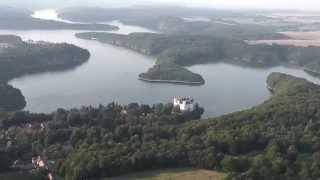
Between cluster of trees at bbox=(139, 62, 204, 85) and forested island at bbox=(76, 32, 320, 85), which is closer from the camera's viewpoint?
cluster of trees at bbox=(139, 62, 204, 85)

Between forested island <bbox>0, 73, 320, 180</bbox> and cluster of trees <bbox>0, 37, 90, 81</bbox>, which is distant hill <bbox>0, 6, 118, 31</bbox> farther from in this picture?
forested island <bbox>0, 73, 320, 180</bbox>

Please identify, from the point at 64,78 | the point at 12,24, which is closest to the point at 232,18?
the point at 12,24

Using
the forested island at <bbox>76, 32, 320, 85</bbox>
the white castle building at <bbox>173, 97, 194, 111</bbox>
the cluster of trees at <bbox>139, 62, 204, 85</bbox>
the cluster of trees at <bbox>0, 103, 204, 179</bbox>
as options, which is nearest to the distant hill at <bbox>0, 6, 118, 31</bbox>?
the forested island at <bbox>76, 32, 320, 85</bbox>

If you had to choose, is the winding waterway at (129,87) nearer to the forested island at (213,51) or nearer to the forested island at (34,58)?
the forested island at (34,58)

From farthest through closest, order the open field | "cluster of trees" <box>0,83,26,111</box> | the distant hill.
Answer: the distant hill, "cluster of trees" <box>0,83,26,111</box>, the open field

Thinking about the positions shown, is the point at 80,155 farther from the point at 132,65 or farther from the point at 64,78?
the point at 132,65

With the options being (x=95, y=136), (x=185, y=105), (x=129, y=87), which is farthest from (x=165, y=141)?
(x=129, y=87)

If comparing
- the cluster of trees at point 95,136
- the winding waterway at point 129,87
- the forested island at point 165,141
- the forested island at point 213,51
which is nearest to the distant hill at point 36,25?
the forested island at point 213,51
